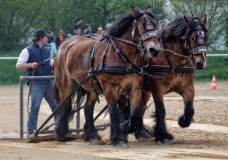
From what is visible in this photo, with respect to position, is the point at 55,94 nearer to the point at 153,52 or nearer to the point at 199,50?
the point at 153,52

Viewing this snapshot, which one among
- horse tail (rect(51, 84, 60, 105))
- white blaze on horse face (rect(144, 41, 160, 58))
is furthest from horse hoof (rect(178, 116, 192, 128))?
horse tail (rect(51, 84, 60, 105))

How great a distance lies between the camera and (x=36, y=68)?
11.7m

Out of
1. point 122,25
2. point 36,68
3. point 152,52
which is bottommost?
point 36,68

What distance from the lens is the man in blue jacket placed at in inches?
456

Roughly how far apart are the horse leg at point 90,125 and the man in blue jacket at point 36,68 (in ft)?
2.22

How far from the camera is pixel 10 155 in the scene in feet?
28.9

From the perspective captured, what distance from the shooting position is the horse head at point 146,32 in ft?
31.0

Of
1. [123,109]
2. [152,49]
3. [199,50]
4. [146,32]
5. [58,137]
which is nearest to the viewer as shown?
[152,49]

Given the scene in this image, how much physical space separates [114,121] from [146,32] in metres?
1.40

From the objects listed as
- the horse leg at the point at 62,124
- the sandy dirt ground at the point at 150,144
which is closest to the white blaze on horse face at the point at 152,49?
the sandy dirt ground at the point at 150,144

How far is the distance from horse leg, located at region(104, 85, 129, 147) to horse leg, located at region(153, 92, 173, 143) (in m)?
0.65

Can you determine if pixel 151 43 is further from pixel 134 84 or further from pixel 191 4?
pixel 191 4

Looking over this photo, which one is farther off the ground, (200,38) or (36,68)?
(200,38)

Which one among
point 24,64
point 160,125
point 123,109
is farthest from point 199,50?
point 24,64
